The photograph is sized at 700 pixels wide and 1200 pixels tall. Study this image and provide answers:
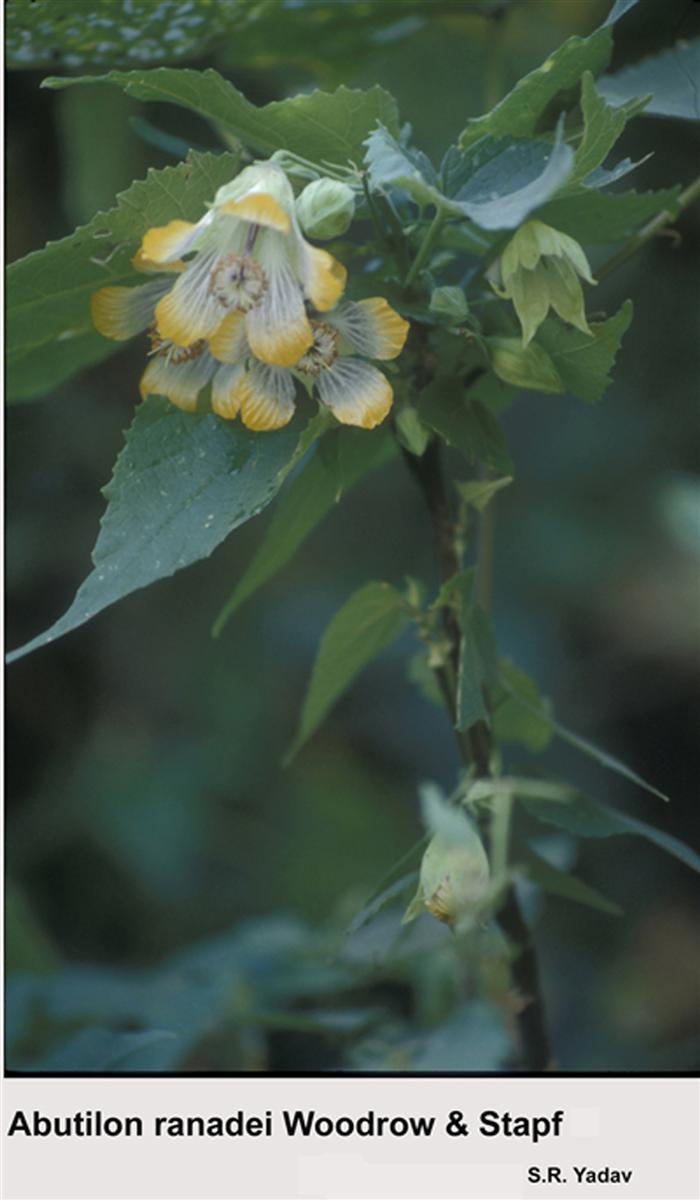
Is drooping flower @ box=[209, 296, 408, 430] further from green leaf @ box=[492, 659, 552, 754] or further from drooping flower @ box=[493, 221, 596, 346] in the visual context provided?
green leaf @ box=[492, 659, 552, 754]

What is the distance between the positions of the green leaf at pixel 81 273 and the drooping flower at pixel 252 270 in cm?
2

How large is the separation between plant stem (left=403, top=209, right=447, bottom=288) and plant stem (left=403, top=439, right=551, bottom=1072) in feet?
0.32

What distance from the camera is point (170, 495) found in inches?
21.3

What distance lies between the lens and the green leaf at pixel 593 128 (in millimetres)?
473

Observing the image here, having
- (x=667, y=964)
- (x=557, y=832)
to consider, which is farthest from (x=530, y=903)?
(x=667, y=964)

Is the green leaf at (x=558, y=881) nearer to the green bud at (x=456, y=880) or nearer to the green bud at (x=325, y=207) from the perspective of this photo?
the green bud at (x=456, y=880)

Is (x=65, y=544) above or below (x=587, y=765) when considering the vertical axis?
above

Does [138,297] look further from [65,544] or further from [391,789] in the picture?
[391,789]

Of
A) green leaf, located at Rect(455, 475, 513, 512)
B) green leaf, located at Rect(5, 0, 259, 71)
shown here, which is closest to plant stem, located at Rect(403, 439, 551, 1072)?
green leaf, located at Rect(455, 475, 513, 512)

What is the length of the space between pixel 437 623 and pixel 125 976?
0.60 meters

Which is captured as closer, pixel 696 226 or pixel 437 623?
pixel 437 623

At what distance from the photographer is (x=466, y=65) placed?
3.54ft

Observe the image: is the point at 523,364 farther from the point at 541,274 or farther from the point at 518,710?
the point at 518,710

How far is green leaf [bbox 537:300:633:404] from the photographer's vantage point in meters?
0.54
